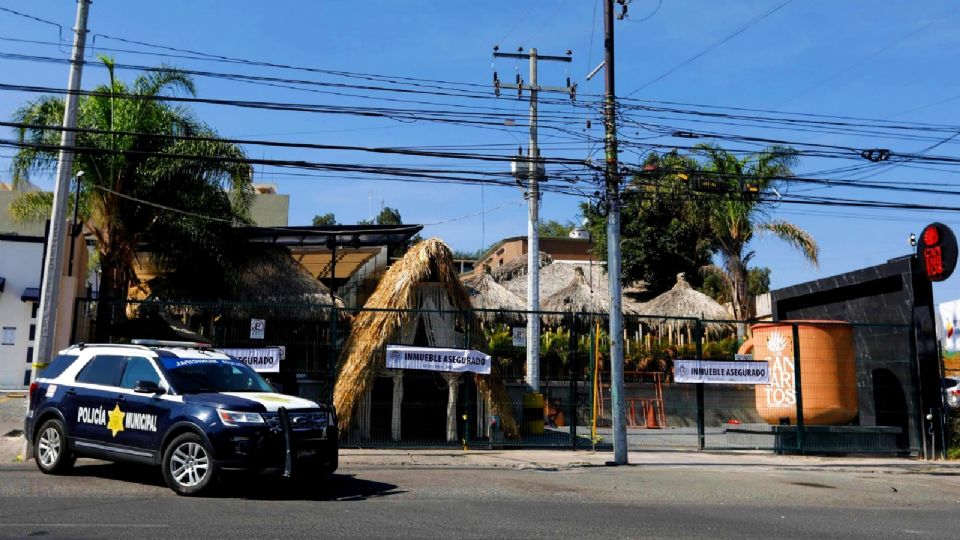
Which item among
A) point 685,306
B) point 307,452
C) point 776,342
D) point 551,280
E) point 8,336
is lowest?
point 307,452

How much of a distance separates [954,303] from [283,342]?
1640cm

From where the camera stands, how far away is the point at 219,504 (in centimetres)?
924

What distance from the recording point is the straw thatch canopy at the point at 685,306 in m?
32.3

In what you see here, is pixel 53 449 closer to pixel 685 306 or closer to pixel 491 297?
pixel 491 297

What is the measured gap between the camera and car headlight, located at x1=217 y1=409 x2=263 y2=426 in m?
9.73

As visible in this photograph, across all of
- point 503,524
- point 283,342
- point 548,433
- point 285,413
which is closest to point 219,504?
point 285,413

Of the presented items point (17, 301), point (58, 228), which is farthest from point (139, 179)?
point (58, 228)

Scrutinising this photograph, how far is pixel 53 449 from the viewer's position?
11.1 m

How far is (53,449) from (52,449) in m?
0.02

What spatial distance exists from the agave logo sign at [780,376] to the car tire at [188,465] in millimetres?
12061

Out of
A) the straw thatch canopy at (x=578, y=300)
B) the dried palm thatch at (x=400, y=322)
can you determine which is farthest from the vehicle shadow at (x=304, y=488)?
the straw thatch canopy at (x=578, y=300)

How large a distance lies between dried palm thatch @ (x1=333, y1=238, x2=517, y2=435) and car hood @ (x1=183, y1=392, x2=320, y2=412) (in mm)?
4786

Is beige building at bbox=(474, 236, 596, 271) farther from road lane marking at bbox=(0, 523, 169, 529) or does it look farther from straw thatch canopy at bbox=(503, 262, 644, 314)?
road lane marking at bbox=(0, 523, 169, 529)

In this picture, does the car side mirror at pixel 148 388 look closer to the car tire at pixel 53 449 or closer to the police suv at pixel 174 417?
the police suv at pixel 174 417
